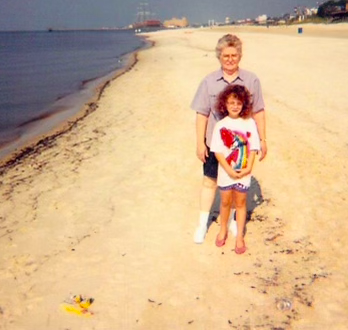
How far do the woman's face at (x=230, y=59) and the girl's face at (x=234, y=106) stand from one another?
0.95 ft

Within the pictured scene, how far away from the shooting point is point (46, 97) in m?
16.9

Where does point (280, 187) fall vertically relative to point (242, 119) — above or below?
below

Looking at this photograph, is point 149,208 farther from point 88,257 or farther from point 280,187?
point 280,187

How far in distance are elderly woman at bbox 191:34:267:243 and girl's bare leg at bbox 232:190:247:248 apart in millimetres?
332

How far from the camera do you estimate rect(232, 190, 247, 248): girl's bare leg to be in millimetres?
4012

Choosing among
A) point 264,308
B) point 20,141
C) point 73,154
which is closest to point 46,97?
point 20,141

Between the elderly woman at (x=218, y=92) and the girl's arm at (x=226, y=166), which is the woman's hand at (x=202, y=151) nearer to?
the elderly woman at (x=218, y=92)

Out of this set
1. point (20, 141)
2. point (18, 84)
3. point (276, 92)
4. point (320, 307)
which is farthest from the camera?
point (18, 84)

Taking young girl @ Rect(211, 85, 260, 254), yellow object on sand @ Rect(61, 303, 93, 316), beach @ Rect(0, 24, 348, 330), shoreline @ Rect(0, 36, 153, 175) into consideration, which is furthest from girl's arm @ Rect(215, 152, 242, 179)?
shoreline @ Rect(0, 36, 153, 175)

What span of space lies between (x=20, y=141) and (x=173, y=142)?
15.4ft

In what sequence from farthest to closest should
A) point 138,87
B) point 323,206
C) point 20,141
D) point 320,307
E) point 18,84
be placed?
point 18,84
point 138,87
point 20,141
point 323,206
point 320,307

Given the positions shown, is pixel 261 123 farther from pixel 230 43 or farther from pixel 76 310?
pixel 76 310

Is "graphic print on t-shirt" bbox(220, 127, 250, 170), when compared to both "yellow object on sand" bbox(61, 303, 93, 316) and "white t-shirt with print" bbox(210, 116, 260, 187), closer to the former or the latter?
"white t-shirt with print" bbox(210, 116, 260, 187)

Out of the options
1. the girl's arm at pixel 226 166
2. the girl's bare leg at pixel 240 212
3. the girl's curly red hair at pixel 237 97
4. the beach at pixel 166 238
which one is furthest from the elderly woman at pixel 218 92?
the beach at pixel 166 238
